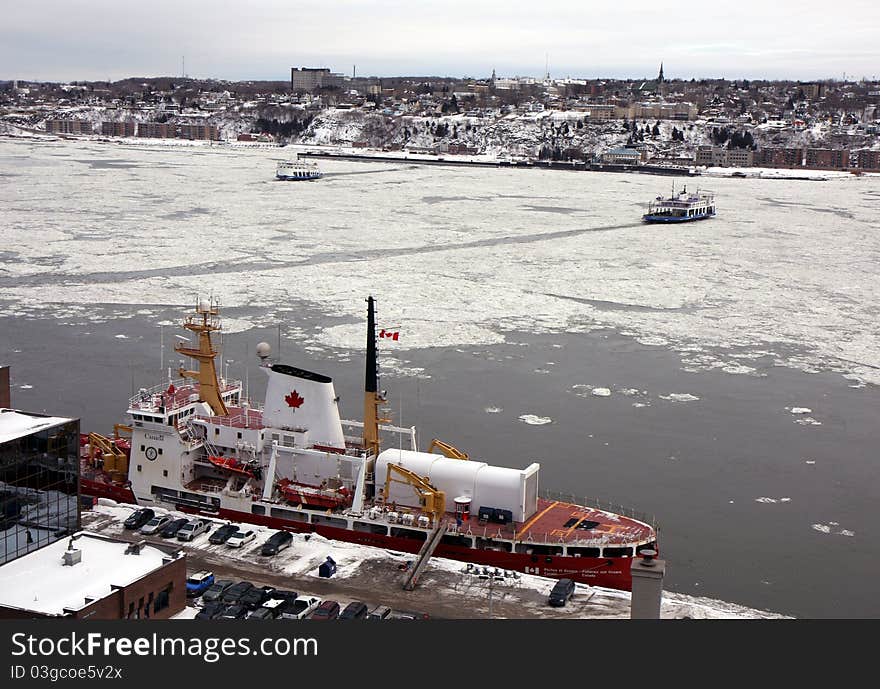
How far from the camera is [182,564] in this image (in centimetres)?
1228

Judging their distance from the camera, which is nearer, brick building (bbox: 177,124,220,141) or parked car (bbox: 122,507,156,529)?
parked car (bbox: 122,507,156,529)

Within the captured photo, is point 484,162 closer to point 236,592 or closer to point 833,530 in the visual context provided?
point 833,530

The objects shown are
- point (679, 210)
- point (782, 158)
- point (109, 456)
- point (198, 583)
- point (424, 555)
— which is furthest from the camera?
point (782, 158)

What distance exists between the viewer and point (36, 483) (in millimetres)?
12750

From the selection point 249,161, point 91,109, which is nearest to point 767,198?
point 249,161

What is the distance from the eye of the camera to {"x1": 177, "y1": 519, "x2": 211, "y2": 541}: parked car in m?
15.5

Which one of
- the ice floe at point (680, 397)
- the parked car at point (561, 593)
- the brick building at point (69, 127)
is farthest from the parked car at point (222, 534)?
the brick building at point (69, 127)

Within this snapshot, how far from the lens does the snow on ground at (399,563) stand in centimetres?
1378

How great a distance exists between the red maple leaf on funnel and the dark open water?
3.91 meters

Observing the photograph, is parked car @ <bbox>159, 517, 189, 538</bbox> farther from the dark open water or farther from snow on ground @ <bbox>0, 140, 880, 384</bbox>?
snow on ground @ <bbox>0, 140, 880, 384</bbox>

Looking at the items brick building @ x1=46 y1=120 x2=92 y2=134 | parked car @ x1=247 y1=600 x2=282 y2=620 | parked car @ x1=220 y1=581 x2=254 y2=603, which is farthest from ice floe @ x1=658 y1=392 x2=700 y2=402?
brick building @ x1=46 y1=120 x2=92 y2=134

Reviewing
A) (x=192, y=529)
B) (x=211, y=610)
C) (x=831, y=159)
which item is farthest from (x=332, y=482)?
(x=831, y=159)

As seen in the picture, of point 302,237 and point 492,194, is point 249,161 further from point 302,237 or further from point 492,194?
point 302,237

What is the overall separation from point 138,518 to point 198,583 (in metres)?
2.81
